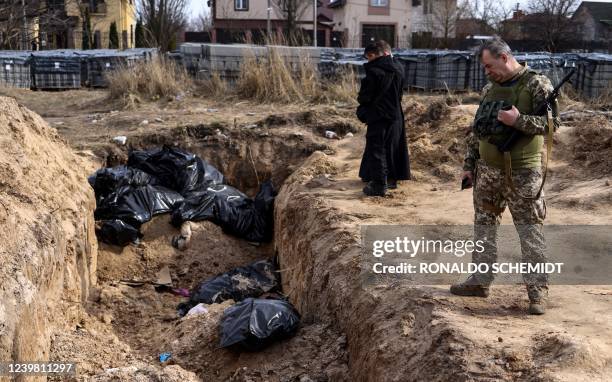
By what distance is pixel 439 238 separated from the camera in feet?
18.0

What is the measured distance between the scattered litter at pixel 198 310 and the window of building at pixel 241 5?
116ft

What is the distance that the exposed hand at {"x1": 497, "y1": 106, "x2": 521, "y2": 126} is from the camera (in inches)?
137

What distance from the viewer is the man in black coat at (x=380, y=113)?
678 cm

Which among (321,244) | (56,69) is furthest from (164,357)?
(56,69)

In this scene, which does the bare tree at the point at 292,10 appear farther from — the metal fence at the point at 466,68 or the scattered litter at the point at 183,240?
the scattered litter at the point at 183,240

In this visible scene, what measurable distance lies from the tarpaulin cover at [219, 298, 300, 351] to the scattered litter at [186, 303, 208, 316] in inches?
37.9

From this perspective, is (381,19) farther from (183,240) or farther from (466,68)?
(183,240)

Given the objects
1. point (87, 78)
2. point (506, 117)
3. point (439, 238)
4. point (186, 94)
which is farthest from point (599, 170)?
point (87, 78)

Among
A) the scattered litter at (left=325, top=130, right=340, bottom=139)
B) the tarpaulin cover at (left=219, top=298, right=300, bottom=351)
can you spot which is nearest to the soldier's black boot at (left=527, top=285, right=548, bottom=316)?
the tarpaulin cover at (left=219, top=298, right=300, bottom=351)

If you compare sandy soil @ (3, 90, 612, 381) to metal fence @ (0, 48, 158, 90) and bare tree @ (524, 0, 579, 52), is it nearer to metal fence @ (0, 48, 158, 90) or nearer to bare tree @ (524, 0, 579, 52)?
metal fence @ (0, 48, 158, 90)

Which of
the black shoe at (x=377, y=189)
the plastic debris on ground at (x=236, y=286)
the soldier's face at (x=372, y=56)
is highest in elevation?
the soldier's face at (x=372, y=56)

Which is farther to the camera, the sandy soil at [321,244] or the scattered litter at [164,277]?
the scattered litter at [164,277]

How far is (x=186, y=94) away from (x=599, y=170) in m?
9.24

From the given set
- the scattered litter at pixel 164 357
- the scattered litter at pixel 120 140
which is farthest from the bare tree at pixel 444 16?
the scattered litter at pixel 164 357
